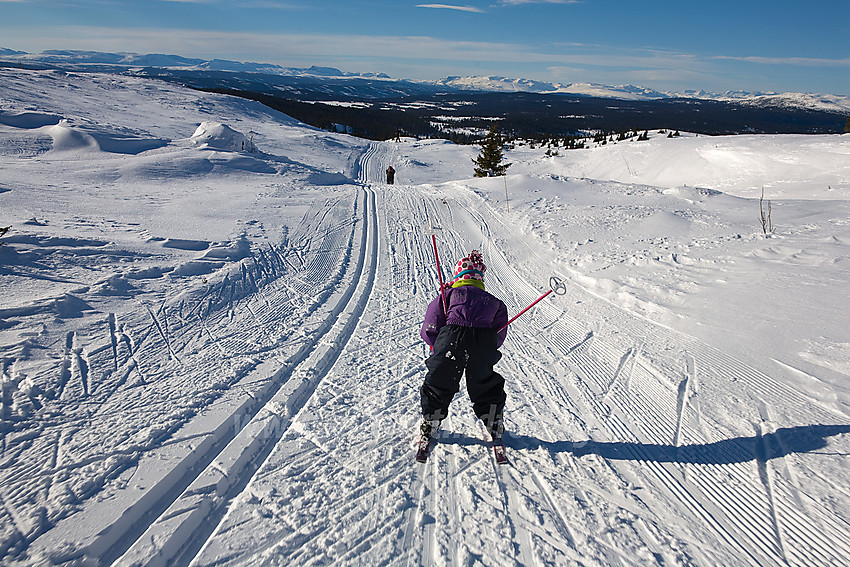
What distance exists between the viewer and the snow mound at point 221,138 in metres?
19.7

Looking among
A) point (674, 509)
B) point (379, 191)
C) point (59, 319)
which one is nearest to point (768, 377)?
point (674, 509)

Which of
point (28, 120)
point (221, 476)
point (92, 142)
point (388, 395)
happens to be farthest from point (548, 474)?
point (28, 120)

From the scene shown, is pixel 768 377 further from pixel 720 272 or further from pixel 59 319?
pixel 59 319

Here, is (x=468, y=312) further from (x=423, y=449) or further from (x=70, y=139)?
(x=70, y=139)

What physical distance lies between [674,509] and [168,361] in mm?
4178

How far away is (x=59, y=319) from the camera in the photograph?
13.4 ft

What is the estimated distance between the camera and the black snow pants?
2.68 meters

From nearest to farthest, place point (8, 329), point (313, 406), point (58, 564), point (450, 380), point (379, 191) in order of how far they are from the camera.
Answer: point (58, 564), point (450, 380), point (313, 406), point (8, 329), point (379, 191)

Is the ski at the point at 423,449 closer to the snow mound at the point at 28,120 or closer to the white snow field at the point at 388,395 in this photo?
the white snow field at the point at 388,395

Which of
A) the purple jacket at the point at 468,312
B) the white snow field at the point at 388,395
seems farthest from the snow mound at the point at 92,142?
the purple jacket at the point at 468,312

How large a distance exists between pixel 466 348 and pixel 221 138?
2187 centimetres

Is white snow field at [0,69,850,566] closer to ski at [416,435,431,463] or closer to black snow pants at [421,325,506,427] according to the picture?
ski at [416,435,431,463]

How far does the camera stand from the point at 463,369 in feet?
9.01

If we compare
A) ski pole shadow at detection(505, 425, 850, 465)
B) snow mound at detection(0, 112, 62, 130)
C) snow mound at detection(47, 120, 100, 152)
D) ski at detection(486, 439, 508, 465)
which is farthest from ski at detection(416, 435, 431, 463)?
snow mound at detection(0, 112, 62, 130)
